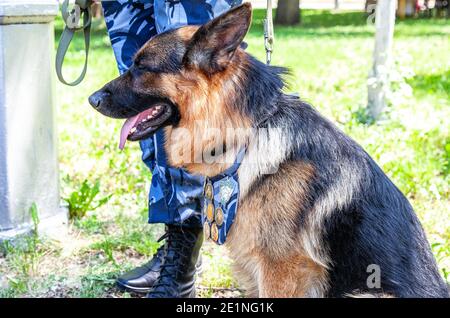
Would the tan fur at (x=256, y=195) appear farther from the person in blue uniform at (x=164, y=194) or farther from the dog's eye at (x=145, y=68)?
the person in blue uniform at (x=164, y=194)

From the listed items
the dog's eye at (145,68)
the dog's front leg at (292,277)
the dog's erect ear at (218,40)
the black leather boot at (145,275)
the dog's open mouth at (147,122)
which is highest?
the dog's erect ear at (218,40)

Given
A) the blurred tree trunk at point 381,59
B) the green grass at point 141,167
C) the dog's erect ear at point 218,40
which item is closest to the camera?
the dog's erect ear at point 218,40

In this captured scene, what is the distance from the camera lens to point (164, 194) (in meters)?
3.17

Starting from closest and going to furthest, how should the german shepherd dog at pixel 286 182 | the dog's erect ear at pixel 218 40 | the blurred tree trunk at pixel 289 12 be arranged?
the dog's erect ear at pixel 218 40, the german shepherd dog at pixel 286 182, the blurred tree trunk at pixel 289 12

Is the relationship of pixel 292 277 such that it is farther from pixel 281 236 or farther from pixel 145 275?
pixel 145 275

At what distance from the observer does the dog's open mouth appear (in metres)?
2.66

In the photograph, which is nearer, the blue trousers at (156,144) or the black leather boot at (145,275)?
the blue trousers at (156,144)

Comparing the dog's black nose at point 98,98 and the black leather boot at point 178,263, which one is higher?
the dog's black nose at point 98,98

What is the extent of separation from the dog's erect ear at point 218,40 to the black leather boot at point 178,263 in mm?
969

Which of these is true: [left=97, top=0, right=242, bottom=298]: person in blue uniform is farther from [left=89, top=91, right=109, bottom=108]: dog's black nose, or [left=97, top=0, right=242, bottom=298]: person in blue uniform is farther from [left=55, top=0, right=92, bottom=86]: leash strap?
[left=89, top=91, right=109, bottom=108]: dog's black nose

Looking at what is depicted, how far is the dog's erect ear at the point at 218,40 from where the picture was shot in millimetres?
2402

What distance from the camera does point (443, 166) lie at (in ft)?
16.2

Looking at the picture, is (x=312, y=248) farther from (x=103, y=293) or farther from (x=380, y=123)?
(x=380, y=123)

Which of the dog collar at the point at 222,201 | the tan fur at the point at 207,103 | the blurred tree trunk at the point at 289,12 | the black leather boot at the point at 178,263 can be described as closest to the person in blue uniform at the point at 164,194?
the black leather boot at the point at 178,263
